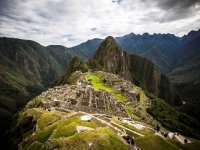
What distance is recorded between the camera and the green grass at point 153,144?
7275 cm

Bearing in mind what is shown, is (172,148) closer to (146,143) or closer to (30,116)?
(146,143)

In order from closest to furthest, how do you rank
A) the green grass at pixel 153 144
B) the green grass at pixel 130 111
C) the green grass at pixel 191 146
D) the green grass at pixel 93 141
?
1. the green grass at pixel 93 141
2. the green grass at pixel 153 144
3. the green grass at pixel 191 146
4. the green grass at pixel 130 111

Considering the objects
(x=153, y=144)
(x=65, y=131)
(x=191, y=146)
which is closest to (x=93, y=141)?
(x=65, y=131)

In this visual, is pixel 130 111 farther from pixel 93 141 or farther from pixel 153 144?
pixel 93 141

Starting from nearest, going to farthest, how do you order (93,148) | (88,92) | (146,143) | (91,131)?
(93,148) < (91,131) < (146,143) < (88,92)

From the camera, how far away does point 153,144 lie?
243 feet

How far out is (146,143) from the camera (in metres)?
74.8

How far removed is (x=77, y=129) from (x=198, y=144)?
164 feet

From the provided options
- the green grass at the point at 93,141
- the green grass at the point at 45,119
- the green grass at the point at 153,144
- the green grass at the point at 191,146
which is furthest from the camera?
the green grass at the point at 45,119

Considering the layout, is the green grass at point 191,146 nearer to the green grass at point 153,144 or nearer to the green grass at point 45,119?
the green grass at point 153,144

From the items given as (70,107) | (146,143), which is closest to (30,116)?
(70,107)

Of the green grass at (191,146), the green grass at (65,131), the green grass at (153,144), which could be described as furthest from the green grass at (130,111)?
the green grass at (65,131)

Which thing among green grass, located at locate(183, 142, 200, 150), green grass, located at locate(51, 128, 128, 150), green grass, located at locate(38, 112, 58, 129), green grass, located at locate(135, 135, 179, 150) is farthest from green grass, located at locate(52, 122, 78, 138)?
green grass, located at locate(183, 142, 200, 150)

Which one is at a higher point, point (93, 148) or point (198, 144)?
point (93, 148)
